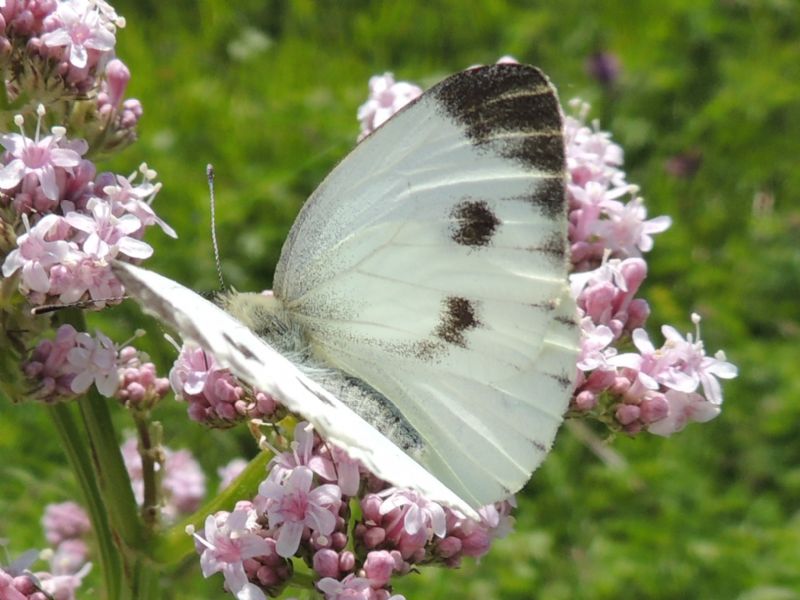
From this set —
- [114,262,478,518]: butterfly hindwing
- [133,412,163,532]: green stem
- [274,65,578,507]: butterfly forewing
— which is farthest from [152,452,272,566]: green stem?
[114,262,478,518]: butterfly hindwing

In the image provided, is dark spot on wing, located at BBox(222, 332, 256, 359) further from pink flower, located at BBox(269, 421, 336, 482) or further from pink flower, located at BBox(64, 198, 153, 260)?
pink flower, located at BBox(64, 198, 153, 260)

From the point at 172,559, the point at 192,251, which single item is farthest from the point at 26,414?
the point at 172,559

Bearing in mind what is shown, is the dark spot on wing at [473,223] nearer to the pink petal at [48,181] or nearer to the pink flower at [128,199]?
the pink flower at [128,199]

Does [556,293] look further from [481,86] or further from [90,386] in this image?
[90,386]

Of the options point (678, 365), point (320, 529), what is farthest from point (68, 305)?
point (678, 365)

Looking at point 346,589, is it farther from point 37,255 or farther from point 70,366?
point 37,255

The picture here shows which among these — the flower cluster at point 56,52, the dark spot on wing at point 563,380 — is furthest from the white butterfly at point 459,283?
the flower cluster at point 56,52

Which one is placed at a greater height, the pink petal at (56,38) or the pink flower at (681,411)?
the pink petal at (56,38)
